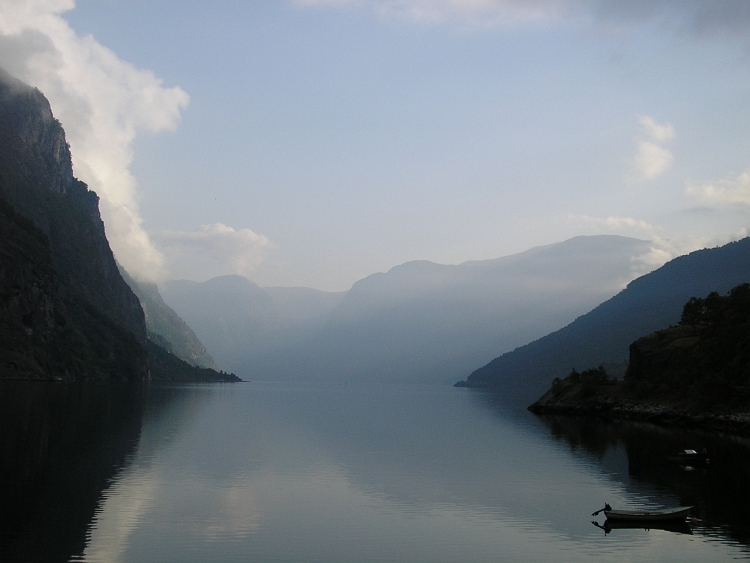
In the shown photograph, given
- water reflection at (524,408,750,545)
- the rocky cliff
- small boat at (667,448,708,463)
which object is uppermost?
the rocky cliff

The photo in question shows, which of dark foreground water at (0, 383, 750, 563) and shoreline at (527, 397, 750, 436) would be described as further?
shoreline at (527, 397, 750, 436)

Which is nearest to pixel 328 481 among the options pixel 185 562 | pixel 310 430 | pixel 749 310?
pixel 185 562

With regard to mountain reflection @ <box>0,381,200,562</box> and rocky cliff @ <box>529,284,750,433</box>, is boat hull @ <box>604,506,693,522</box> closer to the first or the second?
mountain reflection @ <box>0,381,200,562</box>

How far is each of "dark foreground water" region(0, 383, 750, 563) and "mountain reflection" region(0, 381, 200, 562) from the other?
16 cm

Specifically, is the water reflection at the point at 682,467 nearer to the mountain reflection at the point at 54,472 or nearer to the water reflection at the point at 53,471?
the water reflection at the point at 53,471

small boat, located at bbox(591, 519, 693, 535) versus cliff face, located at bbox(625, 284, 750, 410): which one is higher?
cliff face, located at bbox(625, 284, 750, 410)

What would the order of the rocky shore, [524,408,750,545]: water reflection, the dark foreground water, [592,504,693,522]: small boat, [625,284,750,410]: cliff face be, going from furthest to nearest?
[625,284,750,410]: cliff face
the rocky shore
[524,408,750,545]: water reflection
[592,504,693,522]: small boat
the dark foreground water

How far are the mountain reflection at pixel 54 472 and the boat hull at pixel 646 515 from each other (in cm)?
2651

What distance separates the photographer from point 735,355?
10562 cm

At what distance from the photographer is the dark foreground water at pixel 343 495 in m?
31.4

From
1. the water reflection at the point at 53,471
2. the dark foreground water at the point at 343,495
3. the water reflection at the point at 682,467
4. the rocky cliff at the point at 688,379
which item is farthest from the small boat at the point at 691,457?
the water reflection at the point at 53,471

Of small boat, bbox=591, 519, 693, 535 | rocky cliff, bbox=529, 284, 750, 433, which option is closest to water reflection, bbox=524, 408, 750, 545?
small boat, bbox=591, 519, 693, 535

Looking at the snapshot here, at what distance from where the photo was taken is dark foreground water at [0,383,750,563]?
31.4 metres

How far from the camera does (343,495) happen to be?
4456cm
